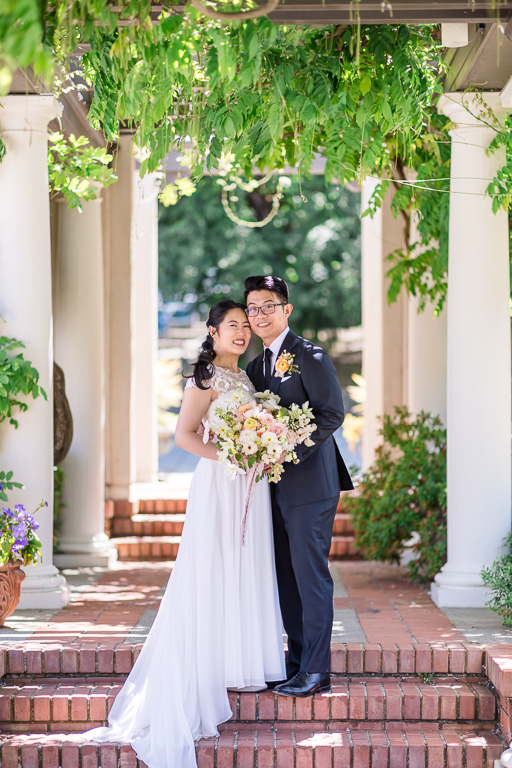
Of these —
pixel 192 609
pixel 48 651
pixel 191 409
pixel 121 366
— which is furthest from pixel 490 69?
pixel 121 366

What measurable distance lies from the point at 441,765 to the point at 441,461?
285cm

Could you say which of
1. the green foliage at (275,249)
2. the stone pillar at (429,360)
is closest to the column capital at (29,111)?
the stone pillar at (429,360)

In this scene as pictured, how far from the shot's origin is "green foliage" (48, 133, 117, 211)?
5.93 metres

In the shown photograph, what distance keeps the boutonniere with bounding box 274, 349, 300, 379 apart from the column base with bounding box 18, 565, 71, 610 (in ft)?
7.68

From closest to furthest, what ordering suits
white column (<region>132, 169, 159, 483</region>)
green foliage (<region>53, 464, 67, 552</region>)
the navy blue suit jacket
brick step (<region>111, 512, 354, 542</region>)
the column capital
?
the navy blue suit jacket
the column capital
green foliage (<region>53, 464, 67, 552</region>)
brick step (<region>111, 512, 354, 542</region>)
white column (<region>132, 169, 159, 483</region>)

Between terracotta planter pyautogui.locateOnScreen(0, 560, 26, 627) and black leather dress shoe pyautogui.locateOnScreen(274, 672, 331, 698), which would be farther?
terracotta planter pyautogui.locateOnScreen(0, 560, 26, 627)

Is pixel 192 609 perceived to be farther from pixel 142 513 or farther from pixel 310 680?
pixel 142 513

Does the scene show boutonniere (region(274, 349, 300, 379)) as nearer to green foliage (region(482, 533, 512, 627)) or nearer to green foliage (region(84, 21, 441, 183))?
green foliage (region(84, 21, 441, 183))

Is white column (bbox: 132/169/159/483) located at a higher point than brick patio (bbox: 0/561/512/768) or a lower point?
higher

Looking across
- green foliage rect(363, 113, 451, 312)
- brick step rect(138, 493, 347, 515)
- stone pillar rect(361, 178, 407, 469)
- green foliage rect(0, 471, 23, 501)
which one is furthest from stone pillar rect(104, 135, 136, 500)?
green foliage rect(0, 471, 23, 501)

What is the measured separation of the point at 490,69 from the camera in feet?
17.6

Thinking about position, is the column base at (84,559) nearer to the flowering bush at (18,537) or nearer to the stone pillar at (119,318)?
the stone pillar at (119,318)

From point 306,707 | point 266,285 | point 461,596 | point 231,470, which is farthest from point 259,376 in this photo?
point 461,596

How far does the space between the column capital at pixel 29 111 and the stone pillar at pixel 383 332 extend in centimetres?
375
